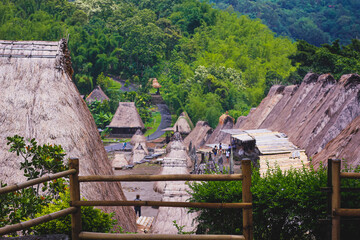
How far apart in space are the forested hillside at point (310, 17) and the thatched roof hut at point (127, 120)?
71468mm

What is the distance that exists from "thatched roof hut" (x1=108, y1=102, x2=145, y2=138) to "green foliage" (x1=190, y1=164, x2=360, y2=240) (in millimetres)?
35149

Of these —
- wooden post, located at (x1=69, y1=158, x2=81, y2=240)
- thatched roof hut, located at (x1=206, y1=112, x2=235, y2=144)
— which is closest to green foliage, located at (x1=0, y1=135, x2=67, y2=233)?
wooden post, located at (x1=69, y1=158, x2=81, y2=240)

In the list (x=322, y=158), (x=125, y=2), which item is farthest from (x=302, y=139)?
(x=125, y=2)

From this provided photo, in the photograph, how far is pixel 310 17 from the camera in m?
112

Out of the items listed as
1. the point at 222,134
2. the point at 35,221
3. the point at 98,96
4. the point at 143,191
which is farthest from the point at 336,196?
the point at 98,96

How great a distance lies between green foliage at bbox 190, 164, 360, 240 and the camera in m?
4.53

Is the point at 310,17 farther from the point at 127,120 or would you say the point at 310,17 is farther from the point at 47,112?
the point at 47,112

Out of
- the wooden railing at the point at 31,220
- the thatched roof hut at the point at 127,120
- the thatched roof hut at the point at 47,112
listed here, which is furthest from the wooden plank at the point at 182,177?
the thatched roof hut at the point at 127,120

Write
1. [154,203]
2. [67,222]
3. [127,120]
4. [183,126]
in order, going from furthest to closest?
[127,120] < [183,126] < [67,222] < [154,203]

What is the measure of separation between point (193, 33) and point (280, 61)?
17231 millimetres

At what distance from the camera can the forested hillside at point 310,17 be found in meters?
103

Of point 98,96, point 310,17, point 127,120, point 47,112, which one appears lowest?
point 127,120

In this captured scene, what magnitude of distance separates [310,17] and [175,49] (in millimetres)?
59750

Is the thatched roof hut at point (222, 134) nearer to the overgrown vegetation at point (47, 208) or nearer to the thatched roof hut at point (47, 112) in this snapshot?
the thatched roof hut at point (47, 112)
